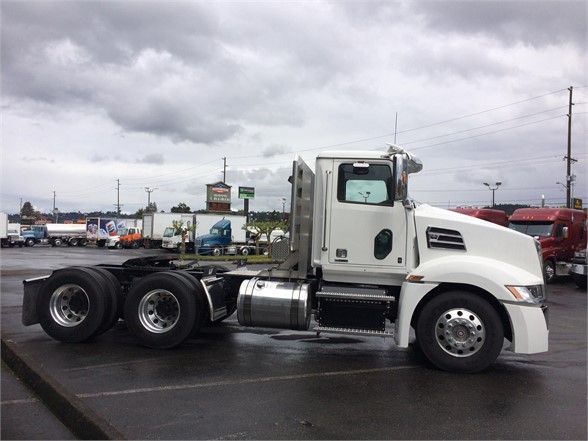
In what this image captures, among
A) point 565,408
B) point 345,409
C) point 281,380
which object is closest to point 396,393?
point 345,409

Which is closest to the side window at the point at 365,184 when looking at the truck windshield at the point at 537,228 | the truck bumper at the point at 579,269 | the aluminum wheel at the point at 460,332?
the aluminum wheel at the point at 460,332

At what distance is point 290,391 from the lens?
5.23 metres

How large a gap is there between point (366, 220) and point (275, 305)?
1.67 metres

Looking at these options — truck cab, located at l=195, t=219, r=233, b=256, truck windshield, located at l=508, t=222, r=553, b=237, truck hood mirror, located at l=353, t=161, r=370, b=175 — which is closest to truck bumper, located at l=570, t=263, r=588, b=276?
truck windshield, located at l=508, t=222, r=553, b=237

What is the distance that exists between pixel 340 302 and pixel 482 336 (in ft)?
5.85

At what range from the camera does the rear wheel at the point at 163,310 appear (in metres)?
6.79

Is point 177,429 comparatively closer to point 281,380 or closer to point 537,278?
point 281,380

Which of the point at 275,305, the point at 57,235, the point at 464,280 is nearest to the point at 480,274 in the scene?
the point at 464,280

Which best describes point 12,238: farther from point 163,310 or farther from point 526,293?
point 526,293

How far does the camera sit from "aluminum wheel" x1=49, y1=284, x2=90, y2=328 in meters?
7.25

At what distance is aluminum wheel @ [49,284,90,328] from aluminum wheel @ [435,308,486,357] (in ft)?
16.6

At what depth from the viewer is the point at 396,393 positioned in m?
5.24

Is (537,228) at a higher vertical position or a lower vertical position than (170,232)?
higher

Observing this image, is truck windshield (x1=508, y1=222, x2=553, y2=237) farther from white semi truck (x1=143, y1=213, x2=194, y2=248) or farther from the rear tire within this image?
white semi truck (x1=143, y1=213, x2=194, y2=248)
